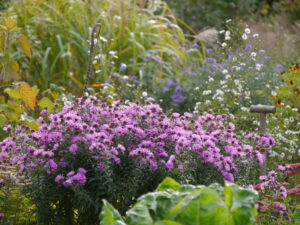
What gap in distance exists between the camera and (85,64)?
21.0ft

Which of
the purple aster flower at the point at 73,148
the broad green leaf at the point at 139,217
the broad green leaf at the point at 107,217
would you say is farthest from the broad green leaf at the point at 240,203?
the purple aster flower at the point at 73,148

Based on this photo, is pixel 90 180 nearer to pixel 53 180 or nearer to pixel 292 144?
pixel 53 180

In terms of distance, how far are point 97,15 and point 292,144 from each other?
3.61 metres

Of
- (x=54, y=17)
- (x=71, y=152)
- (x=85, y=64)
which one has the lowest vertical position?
(x=85, y=64)

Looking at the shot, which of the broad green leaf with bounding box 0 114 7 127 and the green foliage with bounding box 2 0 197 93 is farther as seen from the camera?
the green foliage with bounding box 2 0 197 93

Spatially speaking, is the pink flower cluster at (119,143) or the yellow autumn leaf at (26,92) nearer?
the pink flower cluster at (119,143)

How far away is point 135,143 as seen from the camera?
289 cm

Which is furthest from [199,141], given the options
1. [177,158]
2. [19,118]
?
[19,118]

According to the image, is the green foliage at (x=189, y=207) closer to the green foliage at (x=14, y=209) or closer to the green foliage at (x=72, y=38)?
the green foliage at (x=14, y=209)

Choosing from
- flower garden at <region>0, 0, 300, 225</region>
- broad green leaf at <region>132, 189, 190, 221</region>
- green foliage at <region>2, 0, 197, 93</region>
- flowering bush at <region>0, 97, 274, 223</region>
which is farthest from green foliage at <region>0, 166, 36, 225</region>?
green foliage at <region>2, 0, 197, 93</region>

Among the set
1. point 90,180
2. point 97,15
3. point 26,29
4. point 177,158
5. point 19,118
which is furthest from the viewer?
point 97,15

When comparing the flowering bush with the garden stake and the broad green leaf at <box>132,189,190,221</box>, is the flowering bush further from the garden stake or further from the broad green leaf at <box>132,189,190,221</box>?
the garden stake

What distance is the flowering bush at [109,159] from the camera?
266cm

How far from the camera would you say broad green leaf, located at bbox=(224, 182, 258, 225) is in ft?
6.25
